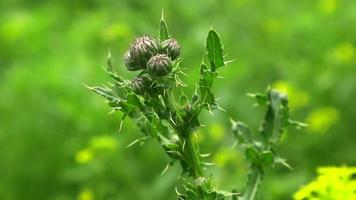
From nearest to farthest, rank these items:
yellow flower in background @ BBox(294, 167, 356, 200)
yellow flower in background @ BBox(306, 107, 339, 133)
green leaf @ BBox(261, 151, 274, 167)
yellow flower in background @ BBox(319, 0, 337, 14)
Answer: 1. yellow flower in background @ BBox(294, 167, 356, 200)
2. green leaf @ BBox(261, 151, 274, 167)
3. yellow flower in background @ BBox(306, 107, 339, 133)
4. yellow flower in background @ BBox(319, 0, 337, 14)

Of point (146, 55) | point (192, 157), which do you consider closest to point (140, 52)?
point (146, 55)

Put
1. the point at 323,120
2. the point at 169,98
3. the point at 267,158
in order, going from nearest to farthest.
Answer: the point at 169,98
the point at 267,158
the point at 323,120

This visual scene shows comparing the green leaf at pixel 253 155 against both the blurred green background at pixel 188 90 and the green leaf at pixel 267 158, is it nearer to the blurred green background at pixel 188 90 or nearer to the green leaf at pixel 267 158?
the green leaf at pixel 267 158

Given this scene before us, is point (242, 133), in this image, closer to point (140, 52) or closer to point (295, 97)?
point (140, 52)

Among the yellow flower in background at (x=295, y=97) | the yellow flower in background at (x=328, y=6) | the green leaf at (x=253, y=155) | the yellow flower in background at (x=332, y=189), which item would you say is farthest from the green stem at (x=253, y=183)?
the yellow flower in background at (x=328, y=6)

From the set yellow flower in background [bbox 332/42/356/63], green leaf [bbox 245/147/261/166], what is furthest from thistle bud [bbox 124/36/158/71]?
yellow flower in background [bbox 332/42/356/63]

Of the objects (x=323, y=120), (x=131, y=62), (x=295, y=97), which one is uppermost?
(x=295, y=97)

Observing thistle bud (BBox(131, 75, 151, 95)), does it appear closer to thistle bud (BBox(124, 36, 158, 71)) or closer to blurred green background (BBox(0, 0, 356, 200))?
thistle bud (BBox(124, 36, 158, 71))
